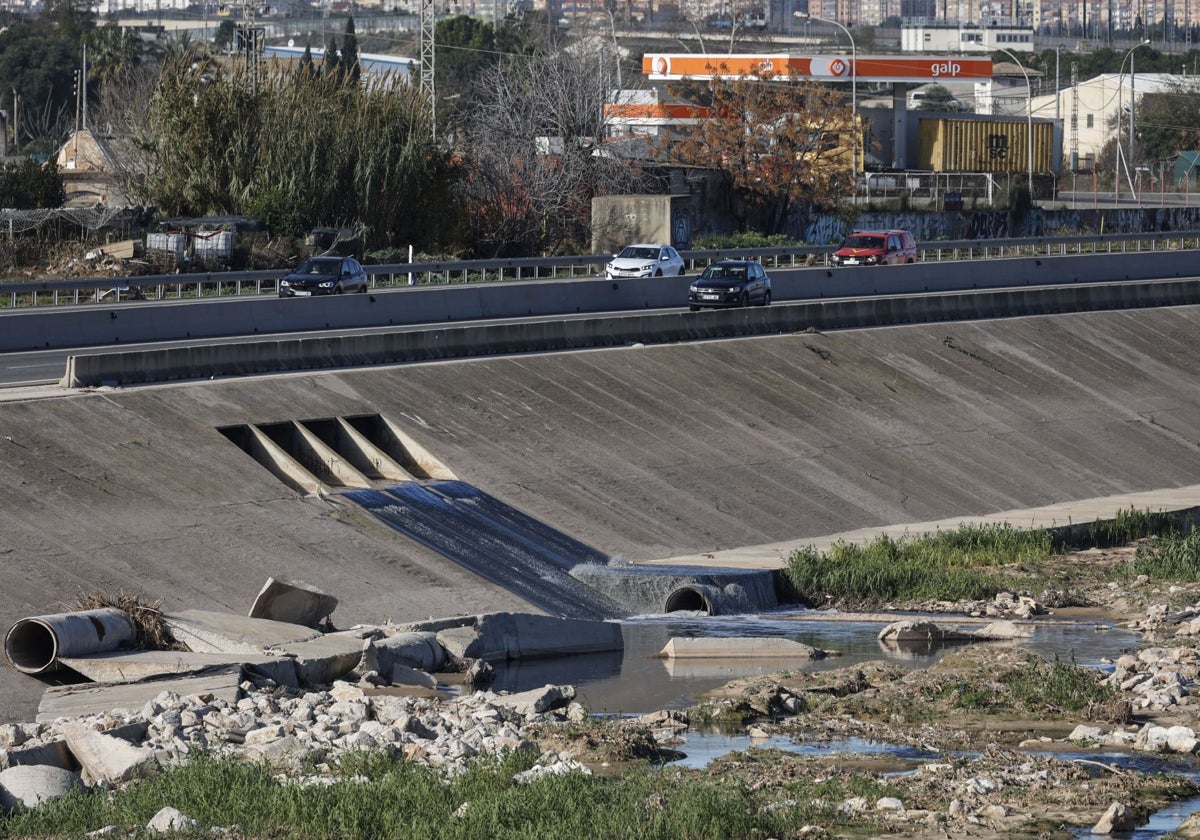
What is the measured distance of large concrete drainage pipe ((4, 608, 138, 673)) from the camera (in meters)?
20.1

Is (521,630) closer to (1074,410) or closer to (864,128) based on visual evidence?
(1074,410)

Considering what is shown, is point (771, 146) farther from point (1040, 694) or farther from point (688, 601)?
point (1040, 694)

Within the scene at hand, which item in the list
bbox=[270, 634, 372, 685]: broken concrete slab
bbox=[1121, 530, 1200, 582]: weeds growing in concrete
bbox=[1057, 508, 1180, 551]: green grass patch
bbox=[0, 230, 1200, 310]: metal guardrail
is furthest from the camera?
bbox=[0, 230, 1200, 310]: metal guardrail

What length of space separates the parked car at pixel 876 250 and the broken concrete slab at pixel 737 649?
36.2 metres

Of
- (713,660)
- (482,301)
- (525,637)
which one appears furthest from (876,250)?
(525,637)

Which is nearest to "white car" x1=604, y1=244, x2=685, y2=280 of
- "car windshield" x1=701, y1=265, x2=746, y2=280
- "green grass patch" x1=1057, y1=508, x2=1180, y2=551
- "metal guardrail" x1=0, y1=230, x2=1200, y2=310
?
"metal guardrail" x1=0, y1=230, x2=1200, y2=310

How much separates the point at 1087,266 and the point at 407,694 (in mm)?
46468

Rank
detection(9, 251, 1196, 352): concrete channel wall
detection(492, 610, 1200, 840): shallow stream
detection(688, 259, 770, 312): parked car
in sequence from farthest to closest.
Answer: detection(688, 259, 770, 312): parked car < detection(9, 251, 1196, 352): concrete channel wall < detection(492, 610, 1200, 840): shallow stream

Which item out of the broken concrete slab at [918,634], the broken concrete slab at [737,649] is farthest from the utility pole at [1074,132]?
the broken concrete slab at [737,649]

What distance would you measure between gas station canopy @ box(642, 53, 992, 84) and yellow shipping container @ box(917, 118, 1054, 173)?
103 inches

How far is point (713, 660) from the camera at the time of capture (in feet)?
78.4

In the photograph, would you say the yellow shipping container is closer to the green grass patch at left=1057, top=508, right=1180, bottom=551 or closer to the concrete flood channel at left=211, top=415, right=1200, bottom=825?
the green grass patch at left=1057, top=508, right=1180, bottom=551

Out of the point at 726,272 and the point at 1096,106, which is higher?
the point at 1096,106

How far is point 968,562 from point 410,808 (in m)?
17.2
